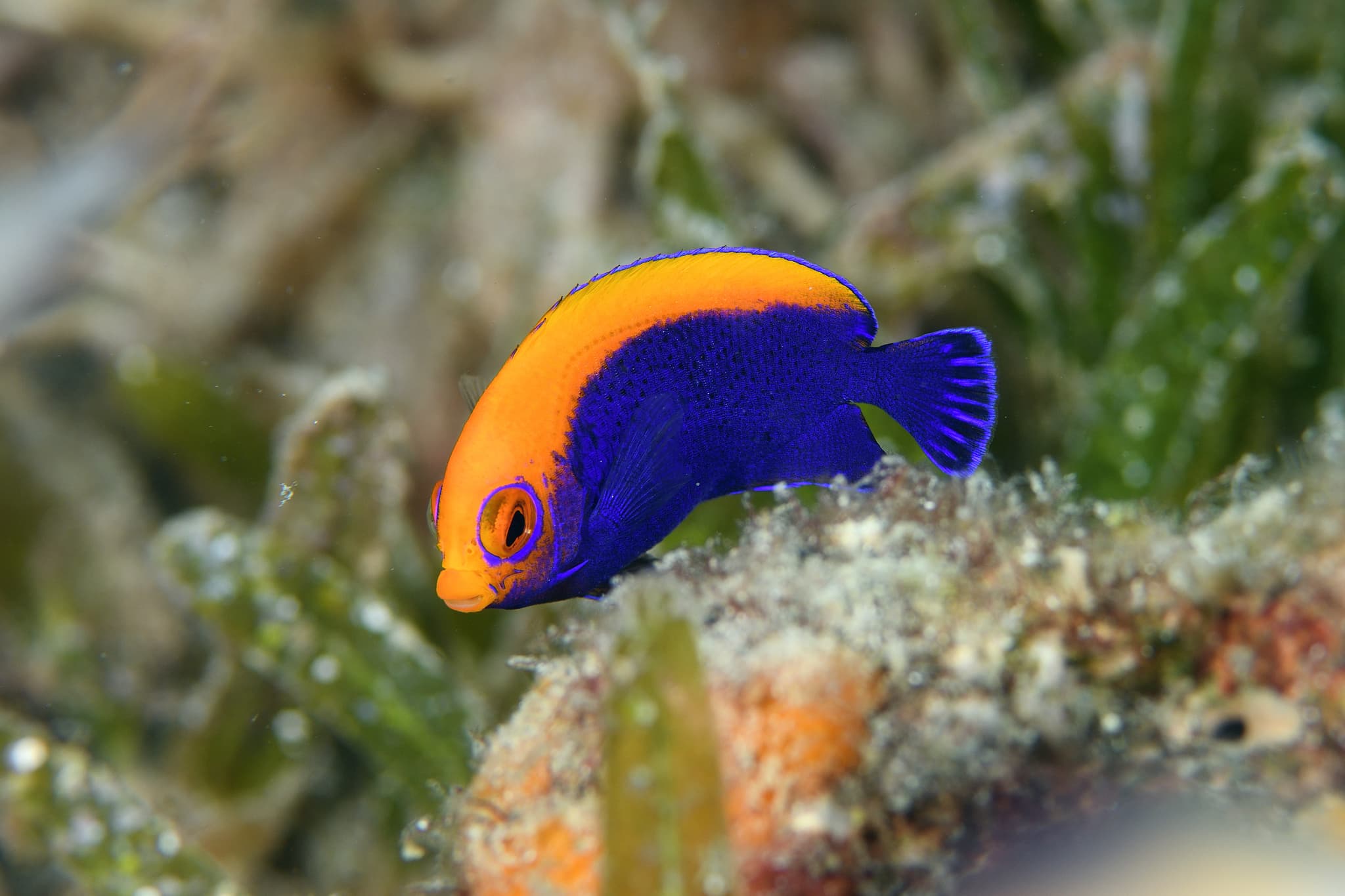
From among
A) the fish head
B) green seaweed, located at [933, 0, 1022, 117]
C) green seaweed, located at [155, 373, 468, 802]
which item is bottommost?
the fish head

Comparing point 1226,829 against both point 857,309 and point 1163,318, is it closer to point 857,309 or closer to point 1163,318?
point 857,309

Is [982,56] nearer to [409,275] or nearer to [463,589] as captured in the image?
[409,275]

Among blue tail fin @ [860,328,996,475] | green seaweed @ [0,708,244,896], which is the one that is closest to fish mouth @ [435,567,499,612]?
blue tail fin @ [860,328,996,475]

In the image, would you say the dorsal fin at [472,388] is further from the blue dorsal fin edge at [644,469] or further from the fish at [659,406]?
the blue dorsal fin edge at [644,469]

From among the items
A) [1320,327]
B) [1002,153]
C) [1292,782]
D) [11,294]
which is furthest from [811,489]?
[11,294]

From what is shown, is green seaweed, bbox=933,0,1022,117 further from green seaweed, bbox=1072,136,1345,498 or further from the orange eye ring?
the orange eye ring

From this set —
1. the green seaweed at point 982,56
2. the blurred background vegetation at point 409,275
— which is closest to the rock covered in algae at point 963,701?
the blurred background vegetation at point 409,275
